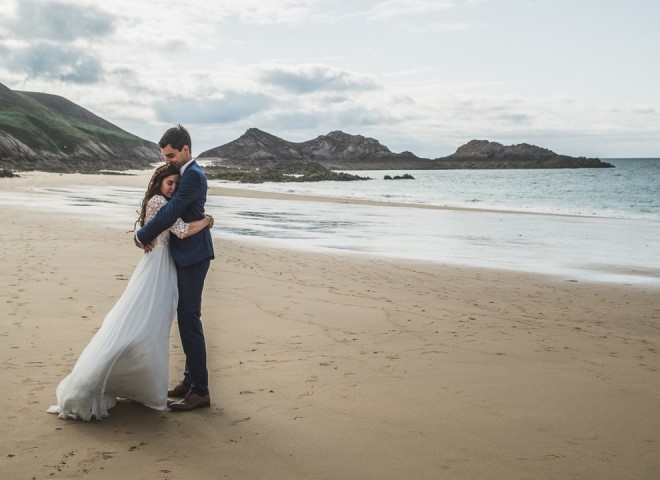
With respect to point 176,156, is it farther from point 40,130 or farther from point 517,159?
point 517,159

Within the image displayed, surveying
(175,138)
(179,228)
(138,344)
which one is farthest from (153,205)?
(138,344)

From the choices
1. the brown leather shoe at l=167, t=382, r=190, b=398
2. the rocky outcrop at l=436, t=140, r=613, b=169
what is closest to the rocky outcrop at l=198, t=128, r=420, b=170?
the rocky outcrop at l=436, t=140, r=613, b=169

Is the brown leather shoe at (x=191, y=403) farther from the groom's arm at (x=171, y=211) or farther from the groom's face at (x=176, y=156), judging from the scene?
the groom's face at (x=176, y=156)

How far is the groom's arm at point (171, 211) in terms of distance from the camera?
4965mm

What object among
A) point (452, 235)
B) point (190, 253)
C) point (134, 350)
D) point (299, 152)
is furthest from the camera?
point (299, 152)

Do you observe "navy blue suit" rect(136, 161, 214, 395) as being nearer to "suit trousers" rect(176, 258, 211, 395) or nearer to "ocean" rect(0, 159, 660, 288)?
"suit trousers" rect(176, 258, 211, 395)

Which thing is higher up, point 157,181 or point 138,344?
point 157,181

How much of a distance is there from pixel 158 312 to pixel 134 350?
34 centimetres

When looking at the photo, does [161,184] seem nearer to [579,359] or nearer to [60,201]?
[579,359]

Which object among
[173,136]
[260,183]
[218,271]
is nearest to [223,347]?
[173,136]

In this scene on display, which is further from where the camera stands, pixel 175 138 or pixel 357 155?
pixel 357 155

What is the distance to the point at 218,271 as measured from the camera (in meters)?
12.2

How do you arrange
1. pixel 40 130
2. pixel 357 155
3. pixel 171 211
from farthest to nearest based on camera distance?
pixel 357 155
pixel 40 130
pixel 171 211

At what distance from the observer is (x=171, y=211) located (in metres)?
4.96
